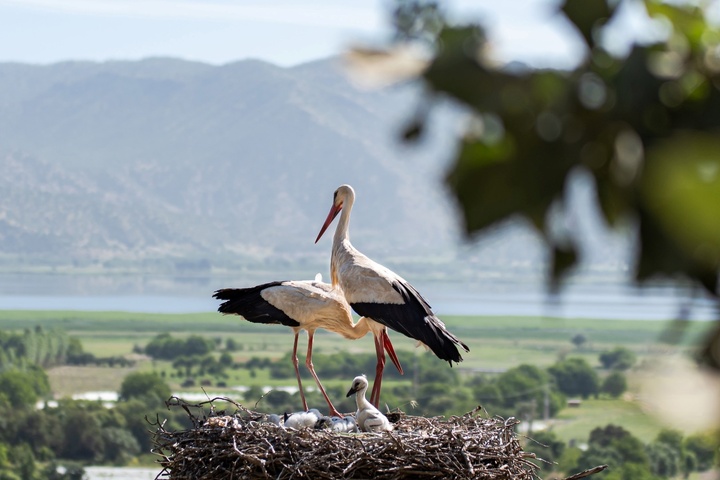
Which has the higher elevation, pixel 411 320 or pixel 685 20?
pixel 685 20

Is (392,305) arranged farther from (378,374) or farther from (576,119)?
(576,119)

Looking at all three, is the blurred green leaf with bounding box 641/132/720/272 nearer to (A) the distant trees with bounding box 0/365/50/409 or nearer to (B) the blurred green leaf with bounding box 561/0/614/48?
(B) the blurred green leaf with bounding box 561/0/614/48

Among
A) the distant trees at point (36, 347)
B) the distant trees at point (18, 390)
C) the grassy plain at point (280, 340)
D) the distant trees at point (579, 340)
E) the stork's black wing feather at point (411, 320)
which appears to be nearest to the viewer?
the stork's black wing feather at point (411, 320)

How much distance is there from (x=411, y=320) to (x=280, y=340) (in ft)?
278

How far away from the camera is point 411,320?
6375mm

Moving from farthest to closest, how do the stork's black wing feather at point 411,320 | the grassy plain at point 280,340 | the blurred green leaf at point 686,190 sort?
the grassy plain at point 280,340 < the stork's black wing feather at point 411,320 < the blurred green leaf at point 686,190

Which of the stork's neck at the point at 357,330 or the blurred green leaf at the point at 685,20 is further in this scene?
the stork's neck at the point at 357,330

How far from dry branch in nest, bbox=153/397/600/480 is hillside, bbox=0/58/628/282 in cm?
11877

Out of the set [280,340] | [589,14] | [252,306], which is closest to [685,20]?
[589,14]

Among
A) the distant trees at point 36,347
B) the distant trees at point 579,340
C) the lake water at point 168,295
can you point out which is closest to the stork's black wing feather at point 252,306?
the distant trees at point 36,347

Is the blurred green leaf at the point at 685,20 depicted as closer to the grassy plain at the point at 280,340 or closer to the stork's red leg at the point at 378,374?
the stork's red leg at the point at 378,374

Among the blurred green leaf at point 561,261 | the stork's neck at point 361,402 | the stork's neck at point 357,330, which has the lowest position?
the stork's neck at point 361,402

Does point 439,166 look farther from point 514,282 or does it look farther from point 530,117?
point 514,282

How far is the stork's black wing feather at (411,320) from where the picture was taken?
20.9ft
